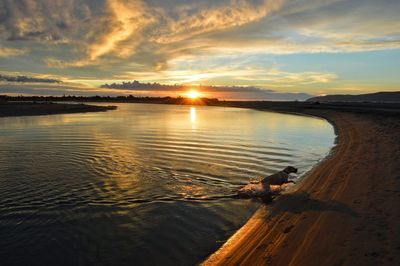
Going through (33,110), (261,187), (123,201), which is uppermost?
(33,110)

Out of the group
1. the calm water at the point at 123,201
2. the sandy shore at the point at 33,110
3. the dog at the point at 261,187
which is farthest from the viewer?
→ the sandy shore at the point at 33,110

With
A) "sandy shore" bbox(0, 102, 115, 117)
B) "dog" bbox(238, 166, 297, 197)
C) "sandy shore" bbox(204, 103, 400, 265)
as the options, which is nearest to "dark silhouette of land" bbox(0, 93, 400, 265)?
"sandy shore" bbox(204, 103, 400, 265)

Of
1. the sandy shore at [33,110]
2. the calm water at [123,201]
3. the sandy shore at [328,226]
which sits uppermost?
the sandy shore at [33,110]

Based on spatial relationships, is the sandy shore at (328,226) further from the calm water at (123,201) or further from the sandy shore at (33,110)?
the sandy shore at (33,110)

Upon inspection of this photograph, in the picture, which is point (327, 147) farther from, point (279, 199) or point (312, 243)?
point (312, 243)

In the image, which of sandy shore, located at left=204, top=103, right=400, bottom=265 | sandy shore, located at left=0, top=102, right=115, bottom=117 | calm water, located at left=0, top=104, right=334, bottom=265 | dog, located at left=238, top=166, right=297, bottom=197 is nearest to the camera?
sandy shore, located at left=204, top=103, right=400, bottom=265

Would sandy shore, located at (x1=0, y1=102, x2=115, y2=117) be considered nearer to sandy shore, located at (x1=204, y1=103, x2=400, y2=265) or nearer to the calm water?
the calm water

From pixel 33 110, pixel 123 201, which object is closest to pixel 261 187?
pixel 123 201

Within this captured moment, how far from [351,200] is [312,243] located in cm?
376

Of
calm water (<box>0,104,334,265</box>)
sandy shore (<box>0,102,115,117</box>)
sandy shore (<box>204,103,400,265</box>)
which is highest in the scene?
sandy shore (<box>0,102,115,117</box>)

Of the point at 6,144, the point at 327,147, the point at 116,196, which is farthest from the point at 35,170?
the point at 327,147

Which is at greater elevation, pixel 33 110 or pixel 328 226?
pixel 33 110

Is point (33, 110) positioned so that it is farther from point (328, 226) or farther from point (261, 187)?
point (328, 226)

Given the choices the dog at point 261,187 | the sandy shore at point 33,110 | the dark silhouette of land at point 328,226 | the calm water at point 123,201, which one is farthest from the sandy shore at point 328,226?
the sandy shore at point 33,110
